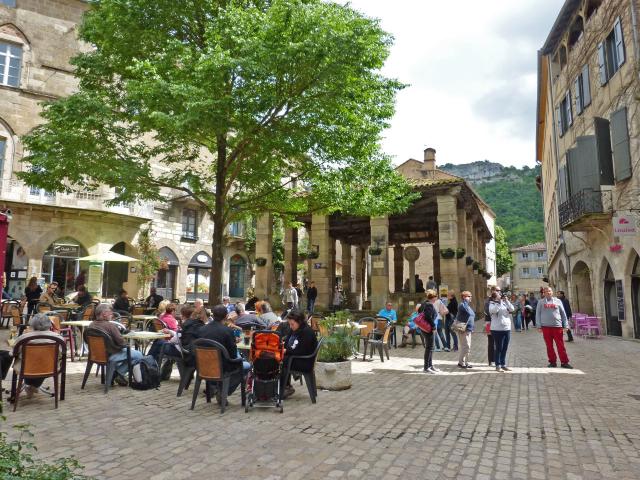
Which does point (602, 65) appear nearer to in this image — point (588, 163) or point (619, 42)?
point (619, 42)

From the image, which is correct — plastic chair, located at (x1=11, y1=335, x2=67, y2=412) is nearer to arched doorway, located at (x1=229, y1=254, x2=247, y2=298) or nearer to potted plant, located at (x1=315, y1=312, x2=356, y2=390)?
potted plant, located at (x1=315, y1=312, x2=356, y2=390)

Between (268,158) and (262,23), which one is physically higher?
(262,23)

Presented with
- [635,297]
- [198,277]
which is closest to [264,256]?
[198,277]

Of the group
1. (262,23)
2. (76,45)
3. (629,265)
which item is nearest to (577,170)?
(629,265)

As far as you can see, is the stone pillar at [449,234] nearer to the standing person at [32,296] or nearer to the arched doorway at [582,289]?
the arched doorway at [582,289]

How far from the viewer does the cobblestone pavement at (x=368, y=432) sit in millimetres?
3721

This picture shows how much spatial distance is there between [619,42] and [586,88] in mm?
2862

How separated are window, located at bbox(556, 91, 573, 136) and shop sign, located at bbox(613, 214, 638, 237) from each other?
24.1 ft

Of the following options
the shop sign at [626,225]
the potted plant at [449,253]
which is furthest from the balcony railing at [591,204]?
the potted plant at [449,253]

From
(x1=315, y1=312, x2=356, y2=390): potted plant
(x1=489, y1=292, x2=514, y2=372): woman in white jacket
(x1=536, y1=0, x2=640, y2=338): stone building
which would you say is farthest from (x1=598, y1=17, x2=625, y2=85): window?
(x1=315, y1=312, x2=356, y2=390): potted plant

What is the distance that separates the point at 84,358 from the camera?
945 cm

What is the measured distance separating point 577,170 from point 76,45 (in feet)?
81.9

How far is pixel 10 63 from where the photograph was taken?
2227cm

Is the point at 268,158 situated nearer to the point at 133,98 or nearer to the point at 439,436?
the point at 133,98
